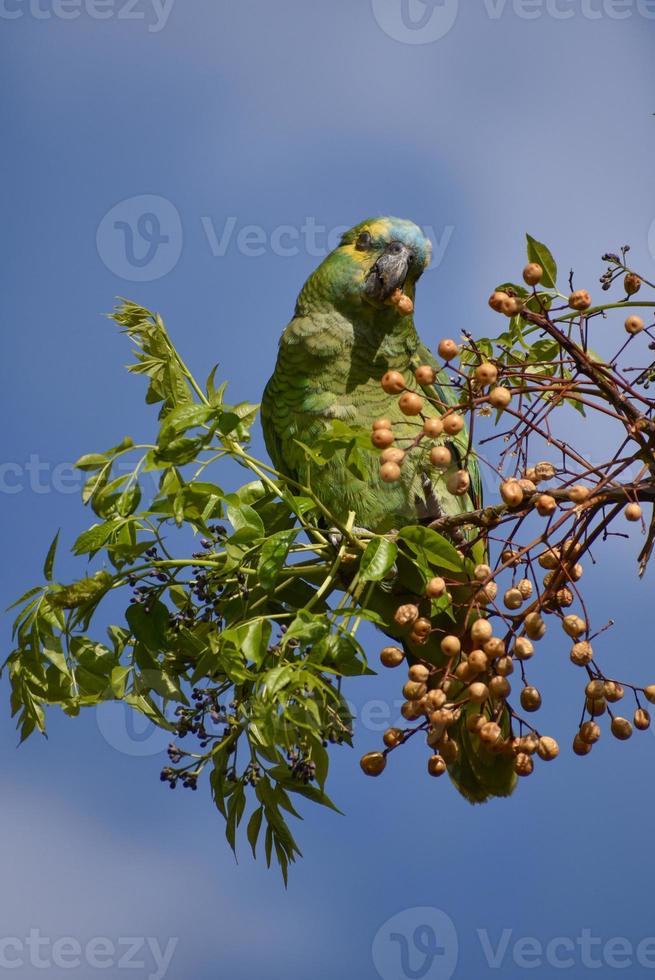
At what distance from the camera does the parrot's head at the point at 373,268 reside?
3922 mm

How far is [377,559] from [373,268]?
6.75ft

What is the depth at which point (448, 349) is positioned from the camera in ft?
7.72

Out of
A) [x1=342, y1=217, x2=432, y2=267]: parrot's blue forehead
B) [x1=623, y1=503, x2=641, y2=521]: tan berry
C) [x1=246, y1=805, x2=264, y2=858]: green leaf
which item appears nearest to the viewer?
[x1=623, y1=503, x2=641, y2=521]: tan berry

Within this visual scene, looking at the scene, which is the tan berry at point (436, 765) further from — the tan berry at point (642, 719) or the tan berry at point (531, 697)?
the tan berry at point (642, 719)

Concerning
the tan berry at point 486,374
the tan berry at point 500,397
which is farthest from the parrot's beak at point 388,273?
the tan berry at point 500,397

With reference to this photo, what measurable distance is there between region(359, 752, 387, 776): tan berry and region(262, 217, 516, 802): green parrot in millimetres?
1397

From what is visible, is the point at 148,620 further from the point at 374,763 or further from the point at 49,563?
the point at 374,763

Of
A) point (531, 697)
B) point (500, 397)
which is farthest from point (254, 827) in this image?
point (500, 397)

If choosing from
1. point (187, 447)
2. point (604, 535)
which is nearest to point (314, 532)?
point (187, 447)

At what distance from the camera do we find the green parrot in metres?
3.76

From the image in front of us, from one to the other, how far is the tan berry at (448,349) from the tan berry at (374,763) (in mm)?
920

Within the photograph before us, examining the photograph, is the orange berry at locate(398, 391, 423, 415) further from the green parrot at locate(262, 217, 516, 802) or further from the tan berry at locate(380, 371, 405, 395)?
the green parrot at locate(262, 217, 516, 802)

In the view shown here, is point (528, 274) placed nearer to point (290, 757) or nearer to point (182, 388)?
point (182, 388)

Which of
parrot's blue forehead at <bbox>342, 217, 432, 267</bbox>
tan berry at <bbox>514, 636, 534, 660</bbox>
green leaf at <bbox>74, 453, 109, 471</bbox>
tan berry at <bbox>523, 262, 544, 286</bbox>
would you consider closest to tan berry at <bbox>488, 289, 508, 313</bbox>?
tan berry at <bbox>523, 262, 544, 286</bbox>
